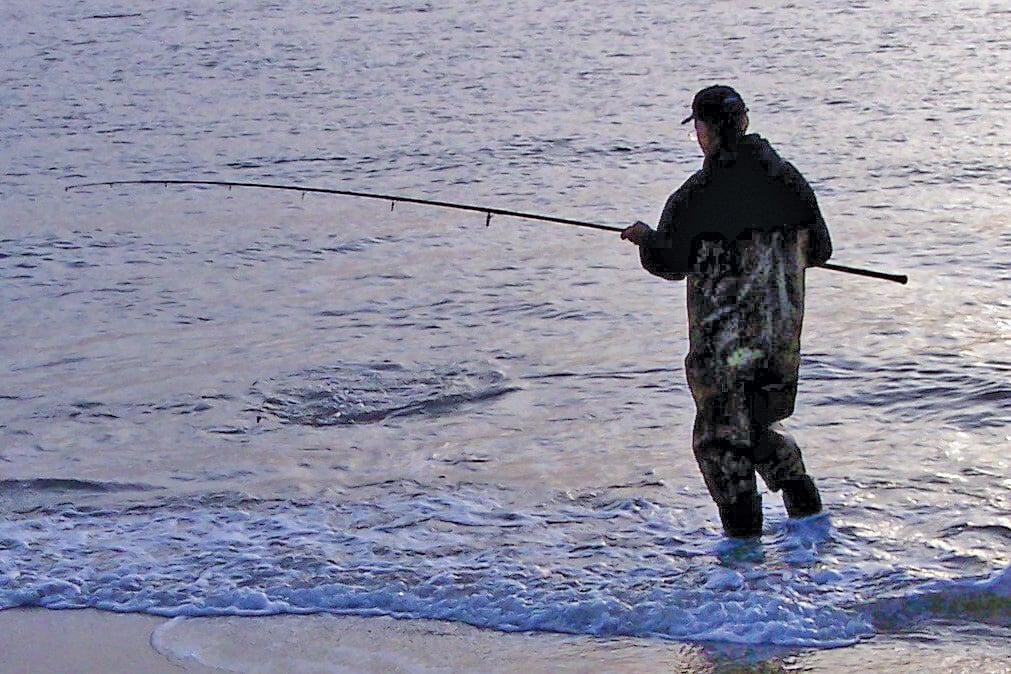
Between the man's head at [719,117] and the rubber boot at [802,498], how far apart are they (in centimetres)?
121

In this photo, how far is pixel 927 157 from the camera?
1263cm

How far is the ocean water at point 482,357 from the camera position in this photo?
544 cm

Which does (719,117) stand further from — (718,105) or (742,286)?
(742,286)

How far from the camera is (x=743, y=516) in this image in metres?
5.48

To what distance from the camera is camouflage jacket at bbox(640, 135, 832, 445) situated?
504cm

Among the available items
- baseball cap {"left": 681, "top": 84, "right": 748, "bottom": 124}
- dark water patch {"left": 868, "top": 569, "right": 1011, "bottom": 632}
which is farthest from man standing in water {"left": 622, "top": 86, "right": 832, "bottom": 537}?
dark water patch {"left": 868, "top": 569, "right": 1011, "bottom": 632}

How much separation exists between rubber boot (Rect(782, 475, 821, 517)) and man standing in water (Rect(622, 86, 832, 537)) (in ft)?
0.53

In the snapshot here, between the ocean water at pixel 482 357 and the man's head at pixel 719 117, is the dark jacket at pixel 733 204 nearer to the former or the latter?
the man's head at pixel 719 117

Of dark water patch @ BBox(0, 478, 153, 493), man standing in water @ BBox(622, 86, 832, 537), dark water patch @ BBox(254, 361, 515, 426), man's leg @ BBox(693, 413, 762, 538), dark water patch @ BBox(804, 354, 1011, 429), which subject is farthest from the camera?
dark water patch @ BBox(254, 361, 515, 426)

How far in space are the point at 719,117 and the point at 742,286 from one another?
532 mm

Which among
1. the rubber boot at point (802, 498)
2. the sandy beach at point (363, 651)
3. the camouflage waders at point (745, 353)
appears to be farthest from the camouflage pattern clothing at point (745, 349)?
the sandy beach at point (363, 651)

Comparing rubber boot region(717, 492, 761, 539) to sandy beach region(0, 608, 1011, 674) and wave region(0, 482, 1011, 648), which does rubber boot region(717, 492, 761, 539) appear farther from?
sandy beach region(0, 608, 1011, 674)

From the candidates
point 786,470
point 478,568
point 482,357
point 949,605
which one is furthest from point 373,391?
point 949,605

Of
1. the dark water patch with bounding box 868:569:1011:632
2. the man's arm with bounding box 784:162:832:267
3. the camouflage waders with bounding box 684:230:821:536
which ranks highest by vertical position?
the man's arm with bounding box 784:162:832:267
